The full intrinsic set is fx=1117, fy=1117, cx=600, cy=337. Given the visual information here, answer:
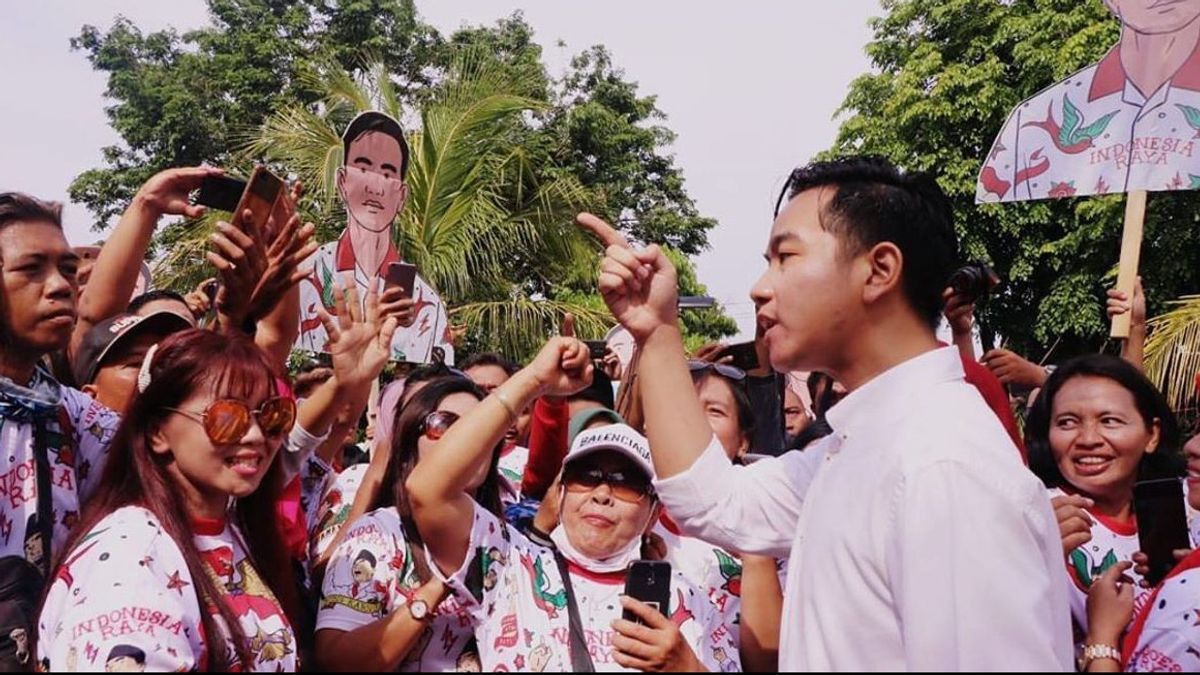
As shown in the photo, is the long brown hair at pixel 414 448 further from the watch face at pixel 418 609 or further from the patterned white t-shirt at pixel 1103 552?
the patterned white t-shirt at pixel 1103 552

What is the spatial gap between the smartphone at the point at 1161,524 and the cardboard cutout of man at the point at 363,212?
119 inches

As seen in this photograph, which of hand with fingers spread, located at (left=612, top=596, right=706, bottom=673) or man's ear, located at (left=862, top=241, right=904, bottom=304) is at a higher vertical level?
man's ear, located at (left=862, top=241, right=904, bottom=304)

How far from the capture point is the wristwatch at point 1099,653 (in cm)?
A: 242

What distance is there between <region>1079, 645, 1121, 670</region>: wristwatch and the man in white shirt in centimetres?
81

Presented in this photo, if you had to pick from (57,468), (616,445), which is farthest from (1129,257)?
(57,468)

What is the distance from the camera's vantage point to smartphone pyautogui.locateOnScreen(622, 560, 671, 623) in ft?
7.67

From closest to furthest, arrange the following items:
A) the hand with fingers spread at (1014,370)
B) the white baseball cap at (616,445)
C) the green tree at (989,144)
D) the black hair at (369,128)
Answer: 1. the white baseball cap at (616,445)
2. the hand with fingers spread at (1014,370)
3. the black hair at (369,128)
4. the green tree at (989,144)

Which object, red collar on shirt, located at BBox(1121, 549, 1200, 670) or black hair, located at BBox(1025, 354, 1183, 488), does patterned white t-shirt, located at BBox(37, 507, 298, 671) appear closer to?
red collar on shirt, located at BBox(1121, 549, 1200, 670)

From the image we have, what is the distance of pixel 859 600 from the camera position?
1.58m

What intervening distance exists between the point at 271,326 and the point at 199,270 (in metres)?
12.5

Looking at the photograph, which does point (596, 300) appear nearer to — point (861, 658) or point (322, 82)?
point (322, 82)

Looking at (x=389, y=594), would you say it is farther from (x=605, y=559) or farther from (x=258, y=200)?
(x=258, y=200)

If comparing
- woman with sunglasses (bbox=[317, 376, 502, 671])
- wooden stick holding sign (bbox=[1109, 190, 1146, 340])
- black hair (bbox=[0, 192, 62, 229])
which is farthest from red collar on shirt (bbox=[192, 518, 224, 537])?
wooden stick holding sign (bbox=[1109, 190, 1146, 340])

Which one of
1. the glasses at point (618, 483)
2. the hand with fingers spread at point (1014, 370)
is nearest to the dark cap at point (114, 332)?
the glasses at point (618, 483)
